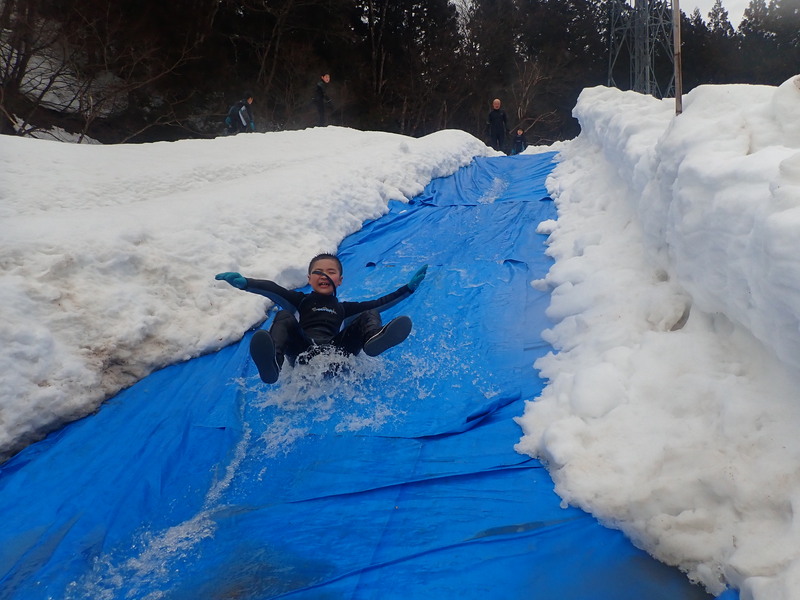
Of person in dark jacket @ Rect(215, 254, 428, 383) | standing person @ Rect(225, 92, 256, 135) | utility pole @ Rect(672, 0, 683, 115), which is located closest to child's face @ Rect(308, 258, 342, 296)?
person in dark jacket @ Rect(215, 254, 428, 383)

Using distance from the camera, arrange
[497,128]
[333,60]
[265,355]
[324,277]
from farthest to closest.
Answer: [333,60] < [497,128] < [324,277] < [265,355]

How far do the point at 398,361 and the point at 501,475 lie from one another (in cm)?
120

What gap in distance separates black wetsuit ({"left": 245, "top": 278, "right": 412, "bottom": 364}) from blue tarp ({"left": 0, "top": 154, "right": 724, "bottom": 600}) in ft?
0.52

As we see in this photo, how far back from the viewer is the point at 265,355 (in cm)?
285

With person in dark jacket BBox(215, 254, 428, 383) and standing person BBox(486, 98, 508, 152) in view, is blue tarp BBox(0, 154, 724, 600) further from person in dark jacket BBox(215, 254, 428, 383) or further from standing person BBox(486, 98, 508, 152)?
standing person BBox(486, 98, 508, 152)

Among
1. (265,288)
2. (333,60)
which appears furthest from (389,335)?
(333,60)

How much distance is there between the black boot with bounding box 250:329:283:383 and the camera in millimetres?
2797

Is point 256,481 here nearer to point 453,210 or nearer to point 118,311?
point 118,311

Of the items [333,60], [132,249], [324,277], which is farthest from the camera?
[333,60]

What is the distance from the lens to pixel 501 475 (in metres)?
2.28

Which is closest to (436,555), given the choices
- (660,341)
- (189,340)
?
(660,341)

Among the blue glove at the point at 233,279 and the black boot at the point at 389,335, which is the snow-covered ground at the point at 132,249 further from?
the black boot at the point at 389,335

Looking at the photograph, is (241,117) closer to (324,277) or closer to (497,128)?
(497,128)

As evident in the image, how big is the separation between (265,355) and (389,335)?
66 centimetres
